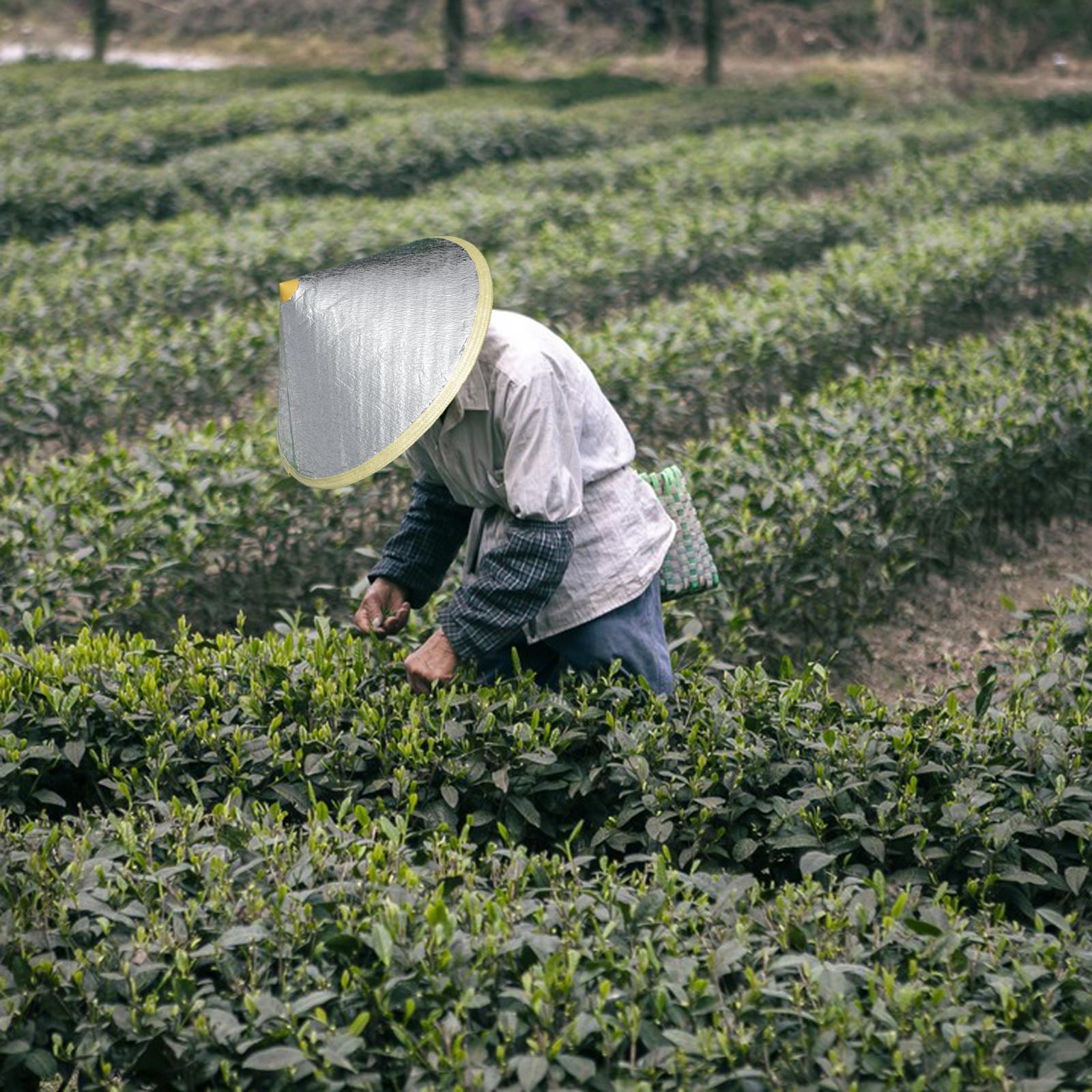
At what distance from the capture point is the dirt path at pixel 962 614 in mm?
5066

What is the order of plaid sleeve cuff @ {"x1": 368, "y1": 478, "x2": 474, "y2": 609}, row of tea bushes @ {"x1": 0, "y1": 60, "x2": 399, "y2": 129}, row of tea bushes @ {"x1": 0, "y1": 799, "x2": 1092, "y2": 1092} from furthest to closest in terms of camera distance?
1. row of tea bushes @ {"x1": 0, "y1": 60, "x2": 399, "y2": 129}
2. plaid sleeve cuff @ {"x1": 368, "y1": 478, "x2": 474, "y2": 609}
3. row of tea bushes @ {"x1": 0, "y1": 799, "x2": 1092, "y2": 1092}

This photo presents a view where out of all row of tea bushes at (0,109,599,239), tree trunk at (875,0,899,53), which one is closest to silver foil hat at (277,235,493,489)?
row of tea bushes at (0,109,599,239)

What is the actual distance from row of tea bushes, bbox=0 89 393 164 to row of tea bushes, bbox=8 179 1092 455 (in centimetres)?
627

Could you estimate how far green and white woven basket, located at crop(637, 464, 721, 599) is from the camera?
3299mm

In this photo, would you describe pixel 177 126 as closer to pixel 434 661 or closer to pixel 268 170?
pixel 268 170

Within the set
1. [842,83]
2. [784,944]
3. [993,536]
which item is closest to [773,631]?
[993,536]

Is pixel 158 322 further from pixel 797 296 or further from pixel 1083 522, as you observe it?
pixel 1083 522

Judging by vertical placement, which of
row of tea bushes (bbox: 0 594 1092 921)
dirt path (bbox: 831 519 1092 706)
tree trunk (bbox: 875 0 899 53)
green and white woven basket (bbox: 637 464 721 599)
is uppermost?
tree trunk (bbox: 875 0 899 53)

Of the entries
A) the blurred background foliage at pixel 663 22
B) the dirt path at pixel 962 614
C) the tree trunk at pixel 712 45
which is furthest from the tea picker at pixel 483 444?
the tree trunk at pixel 712 45

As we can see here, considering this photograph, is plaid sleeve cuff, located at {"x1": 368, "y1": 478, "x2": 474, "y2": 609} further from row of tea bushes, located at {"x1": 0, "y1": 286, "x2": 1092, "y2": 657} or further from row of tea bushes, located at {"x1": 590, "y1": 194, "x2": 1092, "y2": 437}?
row of tea bushes, located at {"x1": 590, "y1": 194, "x2": 1092, "y2": 437}

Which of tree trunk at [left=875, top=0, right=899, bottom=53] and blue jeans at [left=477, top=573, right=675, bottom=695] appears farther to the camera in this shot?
tree trunk at [left=875, top=0, right=899, bottom=53]

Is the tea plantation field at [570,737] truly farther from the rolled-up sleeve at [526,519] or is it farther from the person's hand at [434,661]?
the rolled-up sleeve at [526,519]

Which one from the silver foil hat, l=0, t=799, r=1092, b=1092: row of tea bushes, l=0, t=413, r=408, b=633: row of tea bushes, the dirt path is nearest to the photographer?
l=0, t=799, r=1092, b=1092: row of tea bushes

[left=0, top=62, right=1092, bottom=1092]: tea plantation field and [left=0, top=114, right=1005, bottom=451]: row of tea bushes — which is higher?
[left=0, top=114, right=1005, bottom=451]: row of tea bushes
